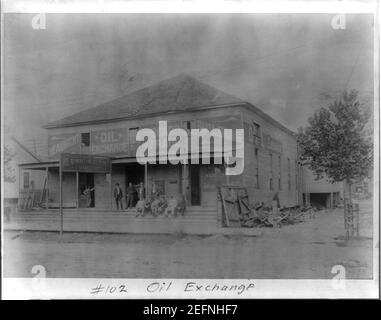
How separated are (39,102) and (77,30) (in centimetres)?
98

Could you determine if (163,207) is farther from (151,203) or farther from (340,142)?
(340,142)

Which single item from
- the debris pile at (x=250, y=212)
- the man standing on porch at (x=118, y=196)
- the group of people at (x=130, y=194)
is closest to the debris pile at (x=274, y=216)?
the debris pile at (x=250, y=212)

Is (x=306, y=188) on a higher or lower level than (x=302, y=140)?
lower

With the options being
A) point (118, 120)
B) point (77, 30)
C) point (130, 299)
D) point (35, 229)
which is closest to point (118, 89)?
point (118, 120)

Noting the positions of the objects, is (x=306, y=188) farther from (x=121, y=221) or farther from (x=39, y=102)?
(x=39, y=102)

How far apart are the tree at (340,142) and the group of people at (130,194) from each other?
1.97 m

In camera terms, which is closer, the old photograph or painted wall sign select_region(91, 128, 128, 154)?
the old photograph

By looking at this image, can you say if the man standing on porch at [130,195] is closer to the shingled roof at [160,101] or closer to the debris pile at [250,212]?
the shingled roof at [160,101]

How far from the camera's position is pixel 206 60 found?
5582mm

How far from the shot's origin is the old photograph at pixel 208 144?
219 inches

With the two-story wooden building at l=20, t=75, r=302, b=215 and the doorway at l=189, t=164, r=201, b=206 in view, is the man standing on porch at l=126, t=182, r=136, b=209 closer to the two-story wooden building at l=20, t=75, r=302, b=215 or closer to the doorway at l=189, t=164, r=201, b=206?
the two-story wooden building at l=20, t=75, r=302, b=215

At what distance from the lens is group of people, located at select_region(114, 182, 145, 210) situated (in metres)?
5.70

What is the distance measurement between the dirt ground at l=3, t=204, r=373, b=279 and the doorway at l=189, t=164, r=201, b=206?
17.2 inches

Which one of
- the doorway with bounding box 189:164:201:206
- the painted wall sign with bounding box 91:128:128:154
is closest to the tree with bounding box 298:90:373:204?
the doorway with bounding box 189:164:201:206
